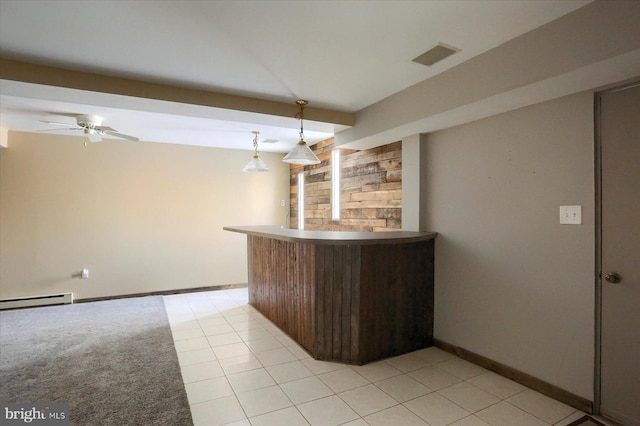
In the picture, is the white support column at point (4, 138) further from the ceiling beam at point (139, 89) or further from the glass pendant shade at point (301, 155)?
the glass pendant shade at point (301, 155)

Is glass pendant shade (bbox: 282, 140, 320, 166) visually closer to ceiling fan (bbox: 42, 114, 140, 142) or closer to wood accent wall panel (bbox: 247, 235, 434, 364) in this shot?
wood accent wall panel (bbox: 247, 235, 434, 364)

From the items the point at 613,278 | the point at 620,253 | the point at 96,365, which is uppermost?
the point at 620,253

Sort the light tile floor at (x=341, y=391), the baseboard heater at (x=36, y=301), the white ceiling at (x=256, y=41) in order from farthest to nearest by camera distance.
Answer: the baseboard heater at (x=36, y=301) → the light tile floor at (x=341, y=391) → the white ceiling at (x=256, y=41)

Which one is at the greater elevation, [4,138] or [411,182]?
[4,138]

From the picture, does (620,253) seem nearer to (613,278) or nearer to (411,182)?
(613,278)

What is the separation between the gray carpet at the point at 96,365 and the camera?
86.5 inches

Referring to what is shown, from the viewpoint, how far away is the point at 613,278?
2.05 m

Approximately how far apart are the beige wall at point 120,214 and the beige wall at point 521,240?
391 cm

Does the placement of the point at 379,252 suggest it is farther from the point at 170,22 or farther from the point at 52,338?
the point at 52,338

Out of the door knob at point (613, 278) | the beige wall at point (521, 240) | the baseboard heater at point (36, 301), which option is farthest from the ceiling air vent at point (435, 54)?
the baseboard heater at point (36, 301)

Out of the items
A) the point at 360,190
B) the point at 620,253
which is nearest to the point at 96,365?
the point at 360,190

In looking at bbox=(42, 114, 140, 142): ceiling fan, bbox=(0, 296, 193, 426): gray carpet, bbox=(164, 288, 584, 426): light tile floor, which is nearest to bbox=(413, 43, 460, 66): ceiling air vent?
bbox=(164, 288, 584, 426): light tile floor

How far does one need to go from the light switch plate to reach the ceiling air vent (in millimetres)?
1334

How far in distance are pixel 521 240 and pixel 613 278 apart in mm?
590
